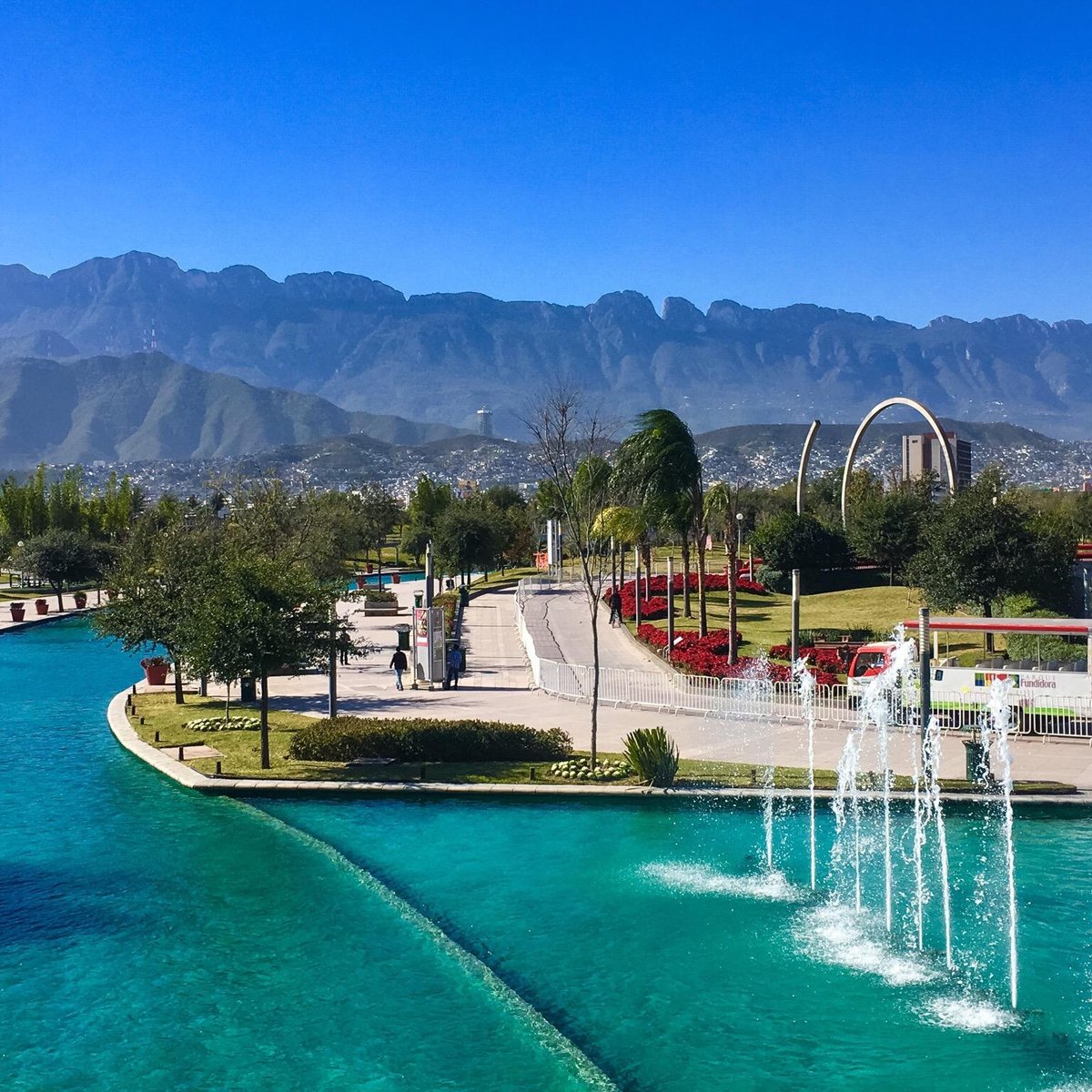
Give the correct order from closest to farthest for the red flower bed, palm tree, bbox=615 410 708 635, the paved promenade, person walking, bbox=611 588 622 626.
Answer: the paved promenade
the red flower bed
palm tree, bbox=615 410 708 635
person walking, bbox=611 588 622 626

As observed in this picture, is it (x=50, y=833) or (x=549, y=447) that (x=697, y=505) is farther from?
(x=50, y=833)

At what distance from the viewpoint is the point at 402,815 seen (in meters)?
21.7

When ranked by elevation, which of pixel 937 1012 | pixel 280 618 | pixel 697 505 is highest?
pixel 697 505

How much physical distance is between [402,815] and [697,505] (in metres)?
24.2

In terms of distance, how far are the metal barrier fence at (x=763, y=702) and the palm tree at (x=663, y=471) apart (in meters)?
9.86

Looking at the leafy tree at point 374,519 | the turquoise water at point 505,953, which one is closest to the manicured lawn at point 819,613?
the turquoise water at point 505,953

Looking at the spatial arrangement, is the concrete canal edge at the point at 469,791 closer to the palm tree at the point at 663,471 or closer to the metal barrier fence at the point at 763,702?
the metal barrier fence at the point at 763,702

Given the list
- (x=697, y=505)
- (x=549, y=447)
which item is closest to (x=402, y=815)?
(x=549, y=447)

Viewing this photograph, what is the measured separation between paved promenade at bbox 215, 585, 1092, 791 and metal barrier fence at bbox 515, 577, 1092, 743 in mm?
469

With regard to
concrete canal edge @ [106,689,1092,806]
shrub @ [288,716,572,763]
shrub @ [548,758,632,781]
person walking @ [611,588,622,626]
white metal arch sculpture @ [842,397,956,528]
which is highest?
white metal arch sculpture @ [842,397,956,528]

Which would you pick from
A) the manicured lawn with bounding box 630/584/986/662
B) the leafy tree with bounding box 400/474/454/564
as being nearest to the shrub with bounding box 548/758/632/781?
the manicured lawn with bounding box 630/584/986/662

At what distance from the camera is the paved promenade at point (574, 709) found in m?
23.9

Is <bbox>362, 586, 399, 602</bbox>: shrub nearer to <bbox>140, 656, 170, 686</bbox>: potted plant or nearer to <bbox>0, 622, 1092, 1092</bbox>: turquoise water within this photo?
<bbox>140, 656, 170, 686</bbox>: potted plant

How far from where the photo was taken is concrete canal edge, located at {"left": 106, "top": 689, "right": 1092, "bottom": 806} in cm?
2133
